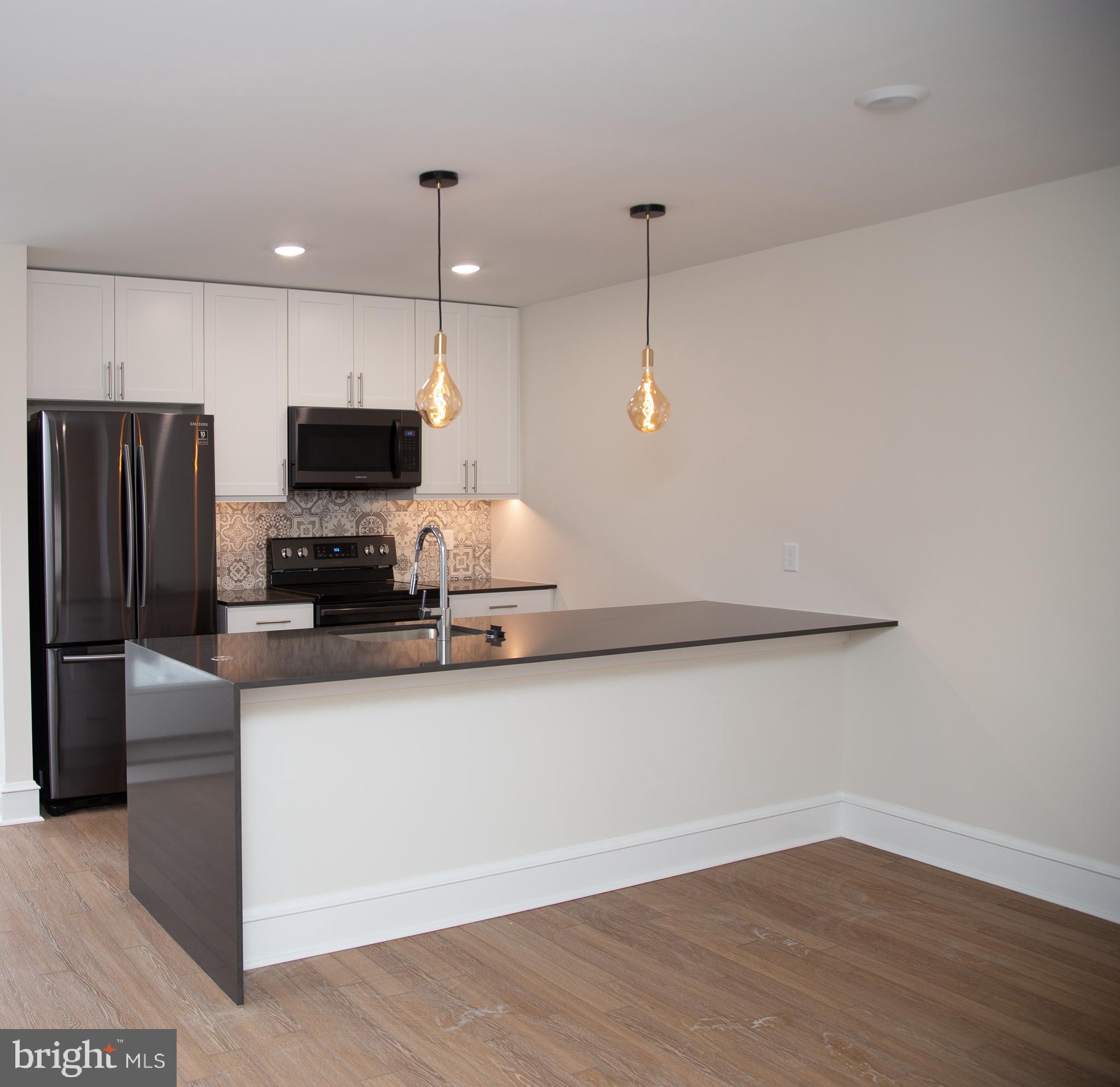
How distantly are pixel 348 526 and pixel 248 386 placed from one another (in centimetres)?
96

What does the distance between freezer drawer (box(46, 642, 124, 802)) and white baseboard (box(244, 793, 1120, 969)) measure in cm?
196

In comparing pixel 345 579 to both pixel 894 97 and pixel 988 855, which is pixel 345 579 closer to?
pixel 988 855

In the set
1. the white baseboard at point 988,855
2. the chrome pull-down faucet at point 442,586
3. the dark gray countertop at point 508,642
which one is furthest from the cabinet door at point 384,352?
the white baseboard at point 988,855

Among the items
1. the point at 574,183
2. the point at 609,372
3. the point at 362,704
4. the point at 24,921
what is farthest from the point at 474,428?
the point at 24,921

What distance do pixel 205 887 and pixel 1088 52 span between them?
301 centimetres

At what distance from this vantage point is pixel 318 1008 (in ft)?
8.81

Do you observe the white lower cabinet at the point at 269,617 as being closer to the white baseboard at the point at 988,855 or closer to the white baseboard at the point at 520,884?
the white baseboard at the point at 520,884

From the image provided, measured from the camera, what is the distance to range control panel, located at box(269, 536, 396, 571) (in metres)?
5.43

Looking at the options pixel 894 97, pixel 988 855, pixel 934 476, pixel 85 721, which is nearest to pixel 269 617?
pixel 85 721

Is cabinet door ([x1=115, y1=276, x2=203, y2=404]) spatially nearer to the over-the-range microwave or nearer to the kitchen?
the kitchen

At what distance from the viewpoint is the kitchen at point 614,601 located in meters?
2.61

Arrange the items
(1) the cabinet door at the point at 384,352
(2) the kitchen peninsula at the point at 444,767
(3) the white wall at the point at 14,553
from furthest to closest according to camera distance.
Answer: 1. (1) the cabinet door at the point at 384,352
2. (3) the white wall at the point at 14,553
3. (2) the kitchen peninsula at the point at 444,767

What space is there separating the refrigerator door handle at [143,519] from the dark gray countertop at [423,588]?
1.24 feet

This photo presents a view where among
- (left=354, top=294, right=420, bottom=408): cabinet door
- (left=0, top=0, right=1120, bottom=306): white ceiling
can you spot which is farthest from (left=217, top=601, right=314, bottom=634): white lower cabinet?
(left=0, top=0, right=1120, bottom=306): white ceiling
